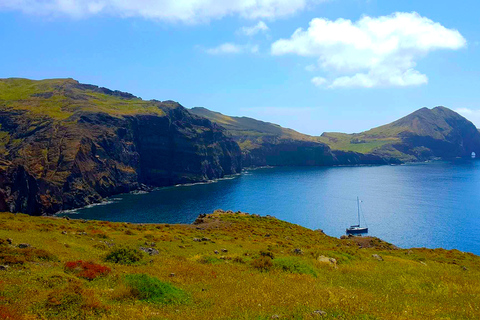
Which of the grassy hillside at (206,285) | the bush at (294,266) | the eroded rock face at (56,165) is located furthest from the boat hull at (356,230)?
the eroded rock face at (56,165)

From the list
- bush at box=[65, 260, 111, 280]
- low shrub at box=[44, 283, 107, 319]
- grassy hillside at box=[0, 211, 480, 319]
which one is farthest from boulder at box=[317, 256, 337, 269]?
low shrub at box=[44, 283, 107, 319]

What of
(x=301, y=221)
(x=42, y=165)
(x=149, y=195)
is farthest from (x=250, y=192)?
(x=42, y=165)

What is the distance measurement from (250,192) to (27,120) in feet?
396

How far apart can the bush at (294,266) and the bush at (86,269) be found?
11160mm

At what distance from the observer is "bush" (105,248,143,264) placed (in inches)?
914

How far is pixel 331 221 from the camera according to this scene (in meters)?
126

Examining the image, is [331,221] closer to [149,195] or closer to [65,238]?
[149,195]

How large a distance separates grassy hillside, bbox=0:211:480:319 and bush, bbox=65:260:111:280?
0.18 feet

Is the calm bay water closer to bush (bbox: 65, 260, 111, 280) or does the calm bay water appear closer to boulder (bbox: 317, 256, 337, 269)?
boulder (bbox: 317, 256, 337, 269)

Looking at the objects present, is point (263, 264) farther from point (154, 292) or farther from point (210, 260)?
point (154, 292)

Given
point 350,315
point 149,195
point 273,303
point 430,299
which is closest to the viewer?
point 350,315

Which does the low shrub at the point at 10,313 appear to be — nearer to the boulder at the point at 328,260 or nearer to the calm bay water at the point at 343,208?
Result: the boulder at the point at 328,260

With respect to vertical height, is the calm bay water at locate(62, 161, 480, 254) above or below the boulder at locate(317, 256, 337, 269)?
below

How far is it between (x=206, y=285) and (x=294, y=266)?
806 centimetres
